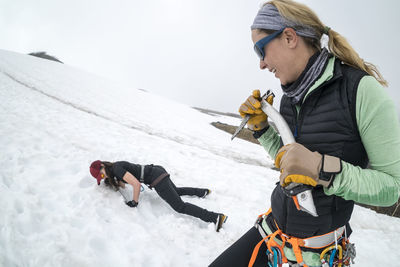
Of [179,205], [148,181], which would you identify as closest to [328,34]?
[179,205]

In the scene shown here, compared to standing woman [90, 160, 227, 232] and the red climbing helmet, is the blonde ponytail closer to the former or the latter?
standing woman [90, 160, 227, 232]

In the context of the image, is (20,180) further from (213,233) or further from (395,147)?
(395,147)

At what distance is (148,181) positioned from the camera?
183 inches

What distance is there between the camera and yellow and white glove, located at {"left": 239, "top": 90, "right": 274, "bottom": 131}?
1871 mm

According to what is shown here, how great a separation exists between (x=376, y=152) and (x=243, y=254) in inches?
60.2

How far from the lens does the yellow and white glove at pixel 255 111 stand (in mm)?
1871

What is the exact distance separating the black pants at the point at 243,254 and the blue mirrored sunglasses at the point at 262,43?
187 cm

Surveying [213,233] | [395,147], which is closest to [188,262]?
[213,233]

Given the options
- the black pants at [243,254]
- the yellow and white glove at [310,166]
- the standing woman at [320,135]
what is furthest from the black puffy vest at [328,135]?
the black pants at [243,254]

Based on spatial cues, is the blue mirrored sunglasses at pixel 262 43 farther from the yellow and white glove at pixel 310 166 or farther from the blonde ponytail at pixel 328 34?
the yellow and white glove at pixel 310 166

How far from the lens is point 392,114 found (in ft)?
3.78

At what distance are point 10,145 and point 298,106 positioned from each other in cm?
726

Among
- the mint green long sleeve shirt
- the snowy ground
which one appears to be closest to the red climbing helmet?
the snowy ground

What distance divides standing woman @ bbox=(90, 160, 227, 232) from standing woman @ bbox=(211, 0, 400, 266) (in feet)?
7.63
